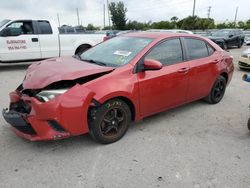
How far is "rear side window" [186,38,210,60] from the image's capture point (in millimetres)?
4359

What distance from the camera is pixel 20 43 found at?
326 inches

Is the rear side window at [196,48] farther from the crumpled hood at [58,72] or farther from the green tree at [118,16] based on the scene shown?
the green tree at [118,16]

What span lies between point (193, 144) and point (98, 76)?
65.5 inches

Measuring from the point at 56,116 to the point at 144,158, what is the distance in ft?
4.02

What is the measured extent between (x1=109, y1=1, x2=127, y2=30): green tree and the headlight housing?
4383 cm

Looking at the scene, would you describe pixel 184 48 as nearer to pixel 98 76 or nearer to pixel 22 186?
pixel 98 76

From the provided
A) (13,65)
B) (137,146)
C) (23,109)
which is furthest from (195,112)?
(13,65)

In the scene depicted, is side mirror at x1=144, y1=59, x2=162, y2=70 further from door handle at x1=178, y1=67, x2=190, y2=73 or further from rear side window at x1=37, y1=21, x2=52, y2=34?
rear side window at x1=37, y1=21, x2=52, y2=34

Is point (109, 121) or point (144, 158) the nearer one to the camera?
point (144, 158)

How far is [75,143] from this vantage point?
3.44 meters

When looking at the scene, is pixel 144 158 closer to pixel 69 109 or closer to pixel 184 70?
pixel 69 109

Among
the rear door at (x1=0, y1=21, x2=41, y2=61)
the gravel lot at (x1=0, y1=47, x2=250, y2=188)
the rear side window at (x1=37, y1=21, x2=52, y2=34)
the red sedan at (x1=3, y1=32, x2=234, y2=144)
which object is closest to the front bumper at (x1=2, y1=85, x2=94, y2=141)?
the red sedan at (x1=3, y1=32, x2=234, y2=144)

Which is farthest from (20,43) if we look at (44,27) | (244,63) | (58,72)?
(244,63)

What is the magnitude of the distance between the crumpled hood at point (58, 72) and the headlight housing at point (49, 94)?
10cm
